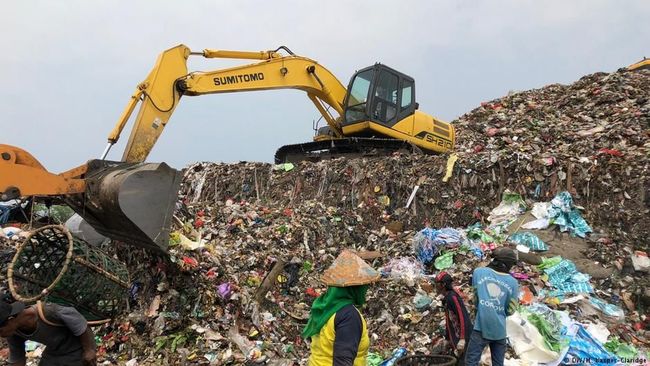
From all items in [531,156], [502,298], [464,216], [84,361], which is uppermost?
[531,156]

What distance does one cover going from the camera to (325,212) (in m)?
8.80

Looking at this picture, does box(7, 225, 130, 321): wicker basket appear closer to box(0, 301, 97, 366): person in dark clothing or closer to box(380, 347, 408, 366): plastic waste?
box(0, 301, 97, 366): person in dark clothing

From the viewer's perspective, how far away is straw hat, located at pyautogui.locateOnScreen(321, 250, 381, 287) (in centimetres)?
261

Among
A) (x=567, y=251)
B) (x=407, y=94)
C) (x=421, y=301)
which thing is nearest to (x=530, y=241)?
(x=567, y=251)

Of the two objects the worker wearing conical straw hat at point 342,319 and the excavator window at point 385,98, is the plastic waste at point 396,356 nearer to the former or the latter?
the worker wearing conical straw hat at point 342,319

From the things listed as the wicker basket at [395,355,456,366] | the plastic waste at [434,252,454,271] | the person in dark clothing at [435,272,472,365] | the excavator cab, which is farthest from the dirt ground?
the excavator cab

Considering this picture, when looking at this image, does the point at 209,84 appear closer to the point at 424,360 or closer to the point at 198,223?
the point at 198,223

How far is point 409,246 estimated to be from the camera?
8039 millimetres

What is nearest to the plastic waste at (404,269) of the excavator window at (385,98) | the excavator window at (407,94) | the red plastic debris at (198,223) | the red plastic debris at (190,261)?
the red plastic debris at (190,261)

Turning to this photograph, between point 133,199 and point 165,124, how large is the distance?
7.99 ft

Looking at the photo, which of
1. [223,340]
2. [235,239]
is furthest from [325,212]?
[223,340]

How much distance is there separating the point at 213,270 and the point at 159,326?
833 mm

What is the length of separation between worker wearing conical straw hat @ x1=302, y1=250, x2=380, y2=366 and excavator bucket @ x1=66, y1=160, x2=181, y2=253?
83.3 inches

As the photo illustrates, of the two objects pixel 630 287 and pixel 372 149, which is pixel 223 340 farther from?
pixel 372 149
